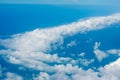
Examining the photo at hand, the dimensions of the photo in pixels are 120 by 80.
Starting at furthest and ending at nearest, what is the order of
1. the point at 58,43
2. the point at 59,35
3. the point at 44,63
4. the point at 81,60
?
the point at 59,35, the point at 58,43, the point at 81,60, the point at 44,63

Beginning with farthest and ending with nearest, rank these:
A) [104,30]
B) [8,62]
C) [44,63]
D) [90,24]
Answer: [90,24], [104,30], [44,63], [8,62]

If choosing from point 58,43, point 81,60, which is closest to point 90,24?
point 58,43

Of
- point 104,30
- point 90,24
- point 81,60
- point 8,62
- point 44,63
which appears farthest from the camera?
point 90,24

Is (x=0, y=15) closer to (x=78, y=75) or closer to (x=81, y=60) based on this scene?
(x=81, y=60)

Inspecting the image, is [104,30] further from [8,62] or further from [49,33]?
[8,62]

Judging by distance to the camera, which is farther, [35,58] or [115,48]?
[115,48]

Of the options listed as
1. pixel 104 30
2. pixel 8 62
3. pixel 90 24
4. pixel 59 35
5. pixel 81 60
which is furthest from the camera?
pixel 90 24

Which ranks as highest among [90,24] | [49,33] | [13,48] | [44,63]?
[90,24]

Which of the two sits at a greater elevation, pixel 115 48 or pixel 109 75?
pixel 115 48

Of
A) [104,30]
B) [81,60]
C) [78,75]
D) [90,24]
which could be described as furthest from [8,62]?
[90,24]
